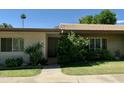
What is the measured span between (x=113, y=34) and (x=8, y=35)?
32.3 feet

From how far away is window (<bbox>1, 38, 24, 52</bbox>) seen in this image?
18.6 m

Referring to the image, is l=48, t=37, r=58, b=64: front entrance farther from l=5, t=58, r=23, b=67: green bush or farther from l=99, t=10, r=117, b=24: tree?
l=99, t=10, r=117, b=24: tree

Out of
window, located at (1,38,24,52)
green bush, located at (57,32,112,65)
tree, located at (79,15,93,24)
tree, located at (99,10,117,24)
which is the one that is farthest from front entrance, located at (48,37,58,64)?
tree, located at (99,10,117,24)

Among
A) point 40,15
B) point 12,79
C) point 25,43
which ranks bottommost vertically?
point 12,79

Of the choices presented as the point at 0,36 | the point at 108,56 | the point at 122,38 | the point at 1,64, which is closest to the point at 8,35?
the point at 0,36

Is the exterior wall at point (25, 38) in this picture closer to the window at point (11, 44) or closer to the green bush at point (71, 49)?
the window at point (11, 44)

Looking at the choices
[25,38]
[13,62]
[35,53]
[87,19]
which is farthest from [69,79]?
[87,19]

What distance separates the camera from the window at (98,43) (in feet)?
74.2

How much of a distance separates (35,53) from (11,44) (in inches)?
83.1

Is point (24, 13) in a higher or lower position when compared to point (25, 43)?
higher

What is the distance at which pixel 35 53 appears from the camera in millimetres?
17953

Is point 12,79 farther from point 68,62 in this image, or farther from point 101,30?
point 101,30

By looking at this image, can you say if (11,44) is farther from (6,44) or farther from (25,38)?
(25,38)
